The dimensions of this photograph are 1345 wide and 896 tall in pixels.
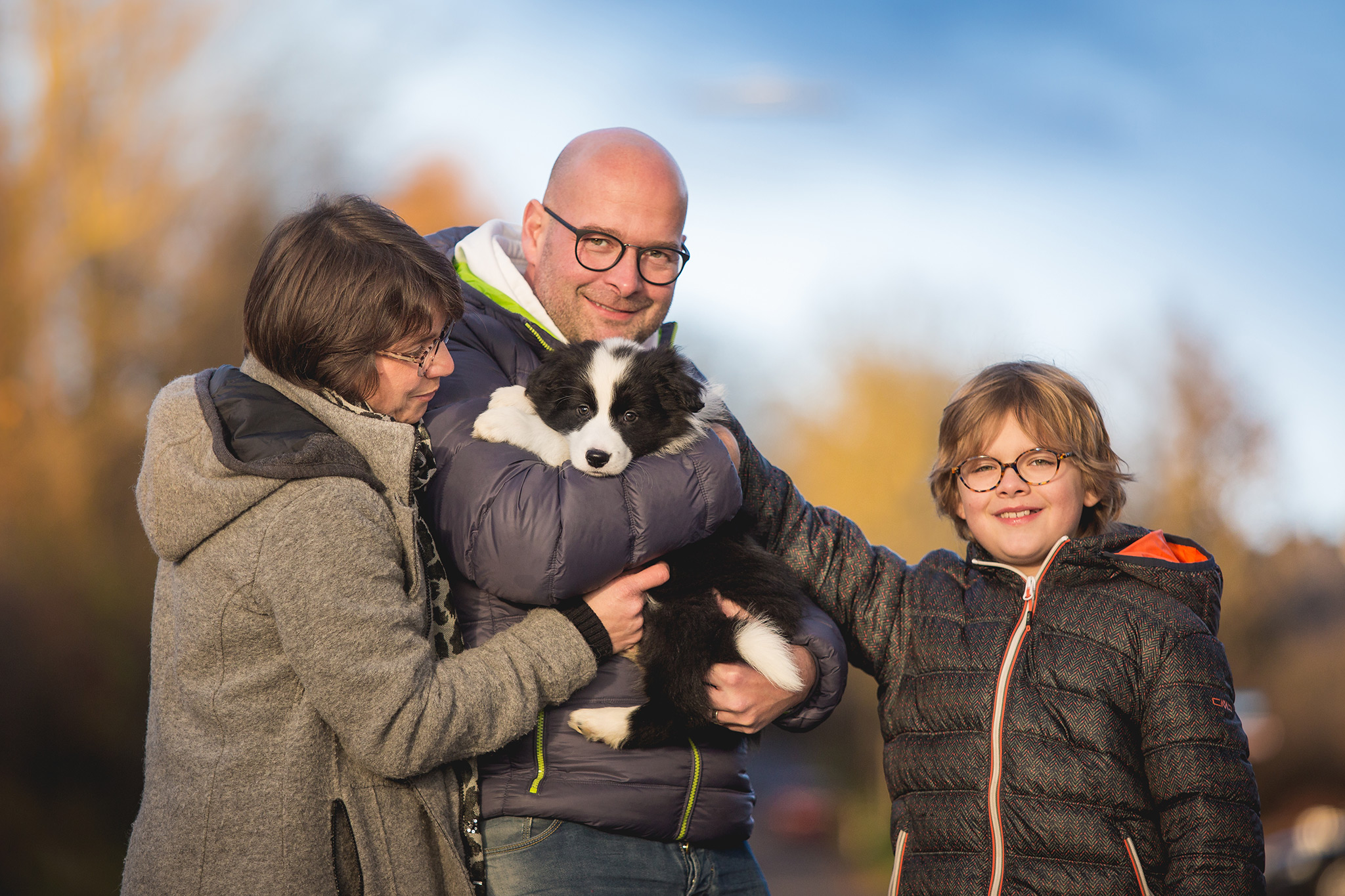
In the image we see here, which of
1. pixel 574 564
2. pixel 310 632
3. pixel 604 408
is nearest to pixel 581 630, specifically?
pixel 574 564

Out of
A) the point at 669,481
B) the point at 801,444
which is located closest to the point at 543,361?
the point at 669,481

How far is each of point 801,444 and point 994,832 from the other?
9.74 metres

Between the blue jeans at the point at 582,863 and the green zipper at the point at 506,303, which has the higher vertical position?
the green zipper at the point at 506,303

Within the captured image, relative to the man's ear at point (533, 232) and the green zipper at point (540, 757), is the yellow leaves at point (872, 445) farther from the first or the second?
the green zipper at point (540, 757)

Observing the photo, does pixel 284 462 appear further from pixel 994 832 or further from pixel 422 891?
pixel 994 832

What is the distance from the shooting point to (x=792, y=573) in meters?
2.47

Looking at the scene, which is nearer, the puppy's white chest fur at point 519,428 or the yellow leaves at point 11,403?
the puppy's white chest fur at point 519,428

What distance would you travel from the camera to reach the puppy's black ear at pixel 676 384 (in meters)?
2.55

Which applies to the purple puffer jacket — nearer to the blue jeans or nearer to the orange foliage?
the blue jeans

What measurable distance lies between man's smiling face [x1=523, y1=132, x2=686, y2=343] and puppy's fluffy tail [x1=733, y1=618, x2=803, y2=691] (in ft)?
3.19

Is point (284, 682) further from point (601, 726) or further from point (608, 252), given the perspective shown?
point (608, 252)

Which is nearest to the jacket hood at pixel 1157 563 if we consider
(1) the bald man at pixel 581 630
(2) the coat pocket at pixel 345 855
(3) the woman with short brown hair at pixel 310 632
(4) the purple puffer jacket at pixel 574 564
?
(1) the bald man at pixel 581 630

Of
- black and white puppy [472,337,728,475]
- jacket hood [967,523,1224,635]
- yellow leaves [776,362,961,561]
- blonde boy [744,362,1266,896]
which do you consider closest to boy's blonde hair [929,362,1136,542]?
blonde boy [744,362,1266,896]

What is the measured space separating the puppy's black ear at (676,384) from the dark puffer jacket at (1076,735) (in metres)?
0.79
